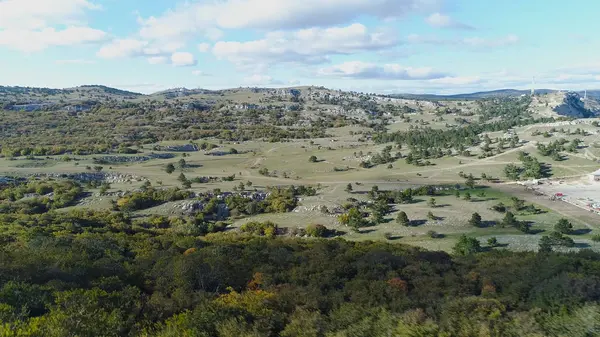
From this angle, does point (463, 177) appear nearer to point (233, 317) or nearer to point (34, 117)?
point (233, 317)

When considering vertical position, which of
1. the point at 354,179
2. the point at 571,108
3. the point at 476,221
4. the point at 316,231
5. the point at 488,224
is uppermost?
the point at 571,108

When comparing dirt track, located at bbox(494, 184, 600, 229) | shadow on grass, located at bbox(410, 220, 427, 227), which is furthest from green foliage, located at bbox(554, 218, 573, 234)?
shadow on grass, located at bbox(410, 220, 427, 227)

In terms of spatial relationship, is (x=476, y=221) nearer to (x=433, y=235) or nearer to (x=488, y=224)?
(x=488, y=224)

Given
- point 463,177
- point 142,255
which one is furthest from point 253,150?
point 142,255

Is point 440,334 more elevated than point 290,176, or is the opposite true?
point 440,334

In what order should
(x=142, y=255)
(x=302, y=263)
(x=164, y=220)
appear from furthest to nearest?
1. (x=164, y=220)
2. (x=142, y=255)
3. (x=302, y=263)

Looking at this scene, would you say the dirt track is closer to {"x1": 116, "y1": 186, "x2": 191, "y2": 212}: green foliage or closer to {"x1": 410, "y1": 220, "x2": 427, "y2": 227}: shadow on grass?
{"x1": 410, "y1": 220, "x2": 427, "y2": 227}: shadow on grass

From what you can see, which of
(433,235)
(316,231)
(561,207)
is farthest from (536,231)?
(316,231)

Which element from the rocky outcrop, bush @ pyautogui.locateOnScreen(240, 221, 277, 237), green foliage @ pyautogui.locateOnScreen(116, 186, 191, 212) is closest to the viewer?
bush @ pyautogui.locateOnScreen(240, 221, 277, 237)
